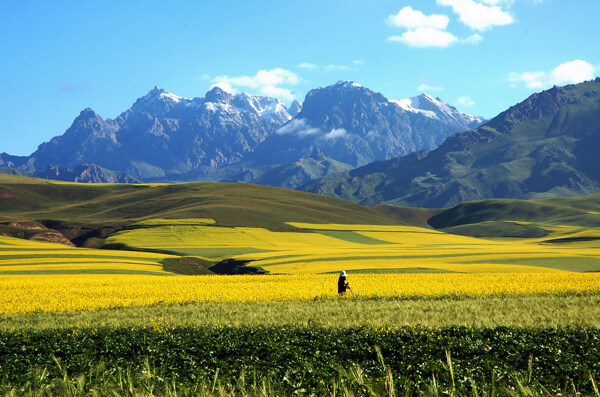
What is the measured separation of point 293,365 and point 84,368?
7.84 meters

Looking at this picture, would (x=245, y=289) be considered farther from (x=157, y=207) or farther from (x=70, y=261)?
(x=157, y=207)

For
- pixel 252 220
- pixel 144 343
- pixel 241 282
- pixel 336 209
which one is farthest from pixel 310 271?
pixel 336 209

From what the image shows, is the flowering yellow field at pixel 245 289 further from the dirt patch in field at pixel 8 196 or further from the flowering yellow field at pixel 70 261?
the dirt patch in field at pixel 8 196

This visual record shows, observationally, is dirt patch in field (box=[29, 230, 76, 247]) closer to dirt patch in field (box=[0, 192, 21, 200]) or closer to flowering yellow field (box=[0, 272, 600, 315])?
dirt patch in field (box=[0, 192, 21, 200])

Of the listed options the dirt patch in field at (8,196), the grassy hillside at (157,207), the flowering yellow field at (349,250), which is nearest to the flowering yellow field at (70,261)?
the flowering yellow field at (349,250)

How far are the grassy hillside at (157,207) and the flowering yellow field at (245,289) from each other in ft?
277

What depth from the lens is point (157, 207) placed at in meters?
161

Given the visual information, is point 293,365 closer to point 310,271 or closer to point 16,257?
point 310,271

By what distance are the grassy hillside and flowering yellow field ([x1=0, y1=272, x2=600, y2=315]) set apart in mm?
84408

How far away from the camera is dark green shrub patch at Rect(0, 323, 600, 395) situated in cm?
1573

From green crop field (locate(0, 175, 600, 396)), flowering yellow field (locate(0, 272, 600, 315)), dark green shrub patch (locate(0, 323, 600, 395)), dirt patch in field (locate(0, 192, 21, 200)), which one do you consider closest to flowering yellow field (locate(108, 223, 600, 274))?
green crop field (locate(0, 175, 600, 396))

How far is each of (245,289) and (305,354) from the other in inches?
942

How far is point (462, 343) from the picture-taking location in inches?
733

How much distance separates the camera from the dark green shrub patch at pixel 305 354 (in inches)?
619
